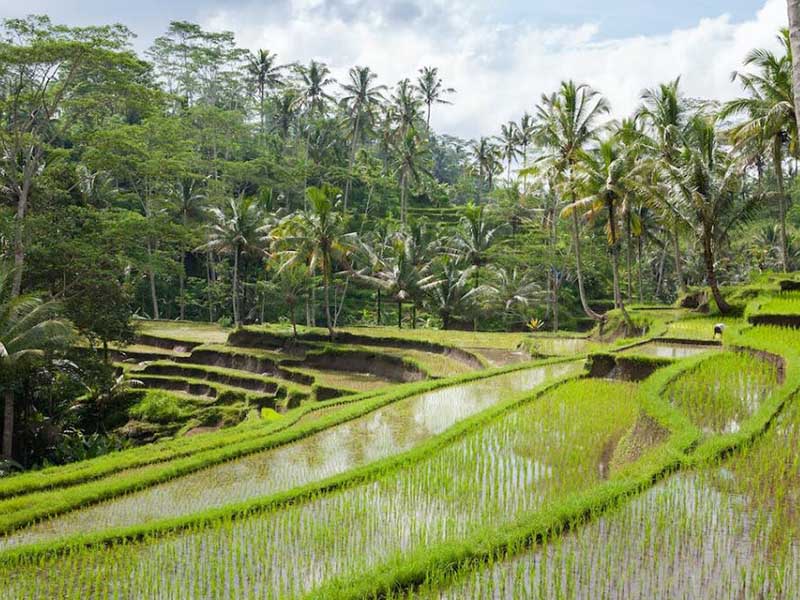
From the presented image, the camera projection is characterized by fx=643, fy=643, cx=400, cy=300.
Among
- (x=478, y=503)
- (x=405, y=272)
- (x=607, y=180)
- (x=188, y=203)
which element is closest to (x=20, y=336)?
(x=478, y=503)

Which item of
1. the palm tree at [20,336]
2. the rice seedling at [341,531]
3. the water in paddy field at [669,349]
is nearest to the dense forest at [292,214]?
the palm tree at [20,336]

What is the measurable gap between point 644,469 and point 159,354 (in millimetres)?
23340

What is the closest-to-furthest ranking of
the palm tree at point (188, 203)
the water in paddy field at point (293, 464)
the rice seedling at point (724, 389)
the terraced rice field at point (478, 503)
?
the terraced rice field at point (478, 503)
the water in paddy field at point (293, 464)
the rice seedling at point (724, 389)
the palm tree at point (188, 203)

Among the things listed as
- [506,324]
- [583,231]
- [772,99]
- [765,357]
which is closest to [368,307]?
[506,324]

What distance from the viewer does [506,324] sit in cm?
3481

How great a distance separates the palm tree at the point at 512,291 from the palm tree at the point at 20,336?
21.8 metres

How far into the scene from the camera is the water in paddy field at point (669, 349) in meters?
13.4

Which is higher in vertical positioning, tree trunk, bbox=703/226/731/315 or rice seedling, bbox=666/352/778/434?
tree trunk, bbox=703/226/731/315

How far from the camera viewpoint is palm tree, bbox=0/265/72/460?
560 inches

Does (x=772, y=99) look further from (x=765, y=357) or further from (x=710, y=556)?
(x=710, y=556)

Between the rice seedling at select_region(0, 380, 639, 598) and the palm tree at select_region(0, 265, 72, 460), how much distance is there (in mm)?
9233

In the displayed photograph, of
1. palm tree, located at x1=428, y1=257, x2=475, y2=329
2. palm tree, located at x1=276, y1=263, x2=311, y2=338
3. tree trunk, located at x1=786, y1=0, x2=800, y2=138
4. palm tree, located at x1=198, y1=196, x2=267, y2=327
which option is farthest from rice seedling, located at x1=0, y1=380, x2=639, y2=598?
palm tree, located at x1=198, y1=196, x2=267, y2=327

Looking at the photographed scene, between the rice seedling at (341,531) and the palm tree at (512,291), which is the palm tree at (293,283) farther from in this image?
the rice seedling at (341,531)

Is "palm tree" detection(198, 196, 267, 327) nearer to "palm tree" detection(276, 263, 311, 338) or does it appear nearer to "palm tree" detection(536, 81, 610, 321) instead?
"palm tree" detection(276, 263, 311, 338)
